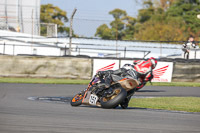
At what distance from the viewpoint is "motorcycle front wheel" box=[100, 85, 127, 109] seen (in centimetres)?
867

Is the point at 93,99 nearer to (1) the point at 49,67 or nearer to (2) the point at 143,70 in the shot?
(2) the point at 143,70

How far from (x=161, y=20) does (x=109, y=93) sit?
59630 mm

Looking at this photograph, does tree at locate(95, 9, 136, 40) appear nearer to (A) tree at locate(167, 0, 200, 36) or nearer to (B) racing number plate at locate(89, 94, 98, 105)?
(A) tree at locate(167, 0, 200, 36)

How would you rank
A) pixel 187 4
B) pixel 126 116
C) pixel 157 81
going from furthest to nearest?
pixel 187 4
pixel 157 81
pixel 126 116

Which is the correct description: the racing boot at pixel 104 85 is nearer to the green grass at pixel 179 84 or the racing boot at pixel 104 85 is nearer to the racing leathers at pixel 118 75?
the racing leathers at pixel 118 75

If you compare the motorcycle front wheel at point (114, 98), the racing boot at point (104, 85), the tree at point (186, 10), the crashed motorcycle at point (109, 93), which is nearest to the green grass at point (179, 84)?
the crashed motorcycle at point (109, 93)

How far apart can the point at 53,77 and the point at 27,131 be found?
16.0 meters

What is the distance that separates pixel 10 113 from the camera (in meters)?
7.46

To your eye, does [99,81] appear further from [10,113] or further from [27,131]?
[27,131]

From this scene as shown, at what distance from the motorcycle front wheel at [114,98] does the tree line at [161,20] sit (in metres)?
36.4

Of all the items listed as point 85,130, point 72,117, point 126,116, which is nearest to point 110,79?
point 126,116

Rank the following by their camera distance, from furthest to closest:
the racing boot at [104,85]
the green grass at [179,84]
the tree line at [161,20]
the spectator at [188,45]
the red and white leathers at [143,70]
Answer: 1. the tree line at [161,20]
2. the spectator at [188,45]
3. the green grass at [179,84]
4. the red and white leathers at [143,70]
5. the racing boot at [104,85]

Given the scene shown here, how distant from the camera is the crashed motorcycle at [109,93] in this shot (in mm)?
8766

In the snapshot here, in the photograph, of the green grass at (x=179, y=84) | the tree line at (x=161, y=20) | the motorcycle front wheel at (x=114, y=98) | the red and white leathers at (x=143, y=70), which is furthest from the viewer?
the tree line at (x=161, y=20)
